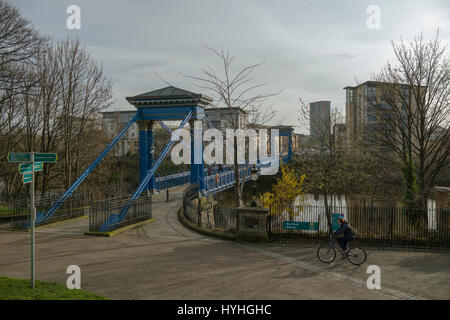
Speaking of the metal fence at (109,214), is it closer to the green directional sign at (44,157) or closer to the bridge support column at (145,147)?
the green directional sign at (44,157)

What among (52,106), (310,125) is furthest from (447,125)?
(52,106)

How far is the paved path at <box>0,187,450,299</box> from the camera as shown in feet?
24.0

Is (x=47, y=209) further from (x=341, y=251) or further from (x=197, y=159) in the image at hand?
(x=341, y=251)

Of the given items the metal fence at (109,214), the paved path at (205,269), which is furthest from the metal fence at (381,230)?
the metal fence at (109,214)

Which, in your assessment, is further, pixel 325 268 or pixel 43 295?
pixel 325 268

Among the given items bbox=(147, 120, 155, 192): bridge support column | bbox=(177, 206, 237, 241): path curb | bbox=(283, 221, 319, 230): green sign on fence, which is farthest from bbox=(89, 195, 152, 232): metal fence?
bbox=(147, 120, 155, 192): bridge support column

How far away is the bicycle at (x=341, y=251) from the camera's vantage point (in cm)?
942

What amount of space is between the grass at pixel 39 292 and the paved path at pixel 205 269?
0.56m

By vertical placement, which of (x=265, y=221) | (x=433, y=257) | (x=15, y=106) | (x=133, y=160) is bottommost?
(x=433, y=257)

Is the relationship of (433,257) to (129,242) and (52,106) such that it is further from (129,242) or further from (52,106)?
(52,106)

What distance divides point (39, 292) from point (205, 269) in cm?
375

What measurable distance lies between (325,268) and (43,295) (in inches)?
254

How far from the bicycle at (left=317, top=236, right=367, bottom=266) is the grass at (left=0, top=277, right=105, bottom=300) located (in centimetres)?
586

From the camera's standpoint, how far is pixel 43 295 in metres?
6.50
